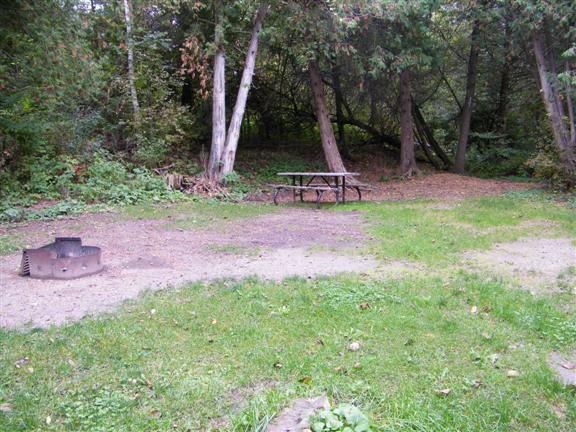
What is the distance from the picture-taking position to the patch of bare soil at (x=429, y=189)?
12.5 meters

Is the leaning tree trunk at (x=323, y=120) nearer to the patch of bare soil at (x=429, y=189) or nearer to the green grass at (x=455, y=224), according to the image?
the patch of bare soil at (x=429, y=189)

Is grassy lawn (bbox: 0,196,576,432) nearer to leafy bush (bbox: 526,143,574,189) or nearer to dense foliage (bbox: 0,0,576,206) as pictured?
dense foliage (bbox: 0,0,576,206)

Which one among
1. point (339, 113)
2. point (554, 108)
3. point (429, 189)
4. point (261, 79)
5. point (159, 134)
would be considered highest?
point (261, 79)

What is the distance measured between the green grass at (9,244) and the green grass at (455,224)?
485 centimetres

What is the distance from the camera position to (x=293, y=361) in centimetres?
331

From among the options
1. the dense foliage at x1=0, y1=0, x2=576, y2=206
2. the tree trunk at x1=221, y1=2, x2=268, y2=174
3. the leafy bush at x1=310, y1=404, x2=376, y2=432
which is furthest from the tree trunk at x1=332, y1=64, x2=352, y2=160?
the leafy bush at x1=310, y1=404, x2=376, y2=432

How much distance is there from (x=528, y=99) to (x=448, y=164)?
353cm

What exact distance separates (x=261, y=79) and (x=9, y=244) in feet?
38.4

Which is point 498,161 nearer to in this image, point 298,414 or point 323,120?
point 323,120

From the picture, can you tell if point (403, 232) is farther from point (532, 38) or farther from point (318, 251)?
point (532, 38)

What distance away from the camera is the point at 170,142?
13.5 meters

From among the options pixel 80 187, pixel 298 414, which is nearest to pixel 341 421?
pixel 298 414

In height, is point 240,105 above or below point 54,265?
above

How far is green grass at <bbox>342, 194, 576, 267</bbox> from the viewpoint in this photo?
648cm
